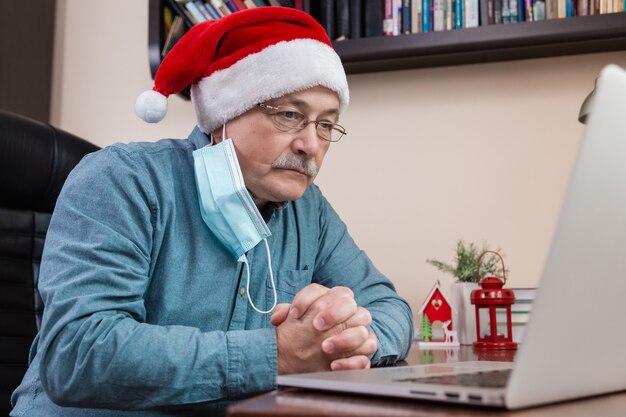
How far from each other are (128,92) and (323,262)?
1.21 meters

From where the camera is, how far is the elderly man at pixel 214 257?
2.61 ft

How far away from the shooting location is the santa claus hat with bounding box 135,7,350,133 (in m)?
1.23

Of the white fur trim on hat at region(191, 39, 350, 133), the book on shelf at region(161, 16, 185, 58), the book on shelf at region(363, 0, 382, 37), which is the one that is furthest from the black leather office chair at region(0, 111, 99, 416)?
the book on shelf at region(363, 0, 382, 37)

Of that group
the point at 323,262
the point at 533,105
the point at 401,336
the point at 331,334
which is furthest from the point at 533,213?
the point at 331,334

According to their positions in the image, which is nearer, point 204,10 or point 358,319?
point 358,319

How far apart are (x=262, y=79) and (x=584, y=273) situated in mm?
852

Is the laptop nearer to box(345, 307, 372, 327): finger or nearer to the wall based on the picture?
box(345, 307, 372, 327): finger

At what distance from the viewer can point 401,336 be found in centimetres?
111

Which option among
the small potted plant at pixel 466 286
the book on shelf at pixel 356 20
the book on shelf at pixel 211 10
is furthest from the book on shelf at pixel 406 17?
the small potted plant at pixel 466 286

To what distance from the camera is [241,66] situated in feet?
4.08

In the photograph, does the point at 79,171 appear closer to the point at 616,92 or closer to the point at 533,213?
the point at 616,92

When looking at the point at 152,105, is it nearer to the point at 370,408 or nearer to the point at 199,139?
the point at 199,139

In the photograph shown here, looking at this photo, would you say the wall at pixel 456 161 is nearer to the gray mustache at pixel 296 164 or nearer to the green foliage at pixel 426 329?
the green foliage at pixel 426 329

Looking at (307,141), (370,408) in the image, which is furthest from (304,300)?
(307,141)
